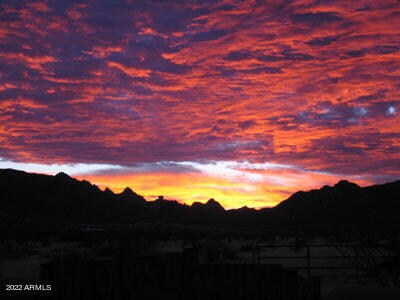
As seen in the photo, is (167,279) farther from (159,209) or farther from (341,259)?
(159,209)

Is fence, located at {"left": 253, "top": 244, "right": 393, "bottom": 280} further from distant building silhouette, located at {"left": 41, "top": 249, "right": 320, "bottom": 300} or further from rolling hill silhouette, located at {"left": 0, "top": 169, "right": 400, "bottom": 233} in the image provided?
rolling hill silhouette, located at {"left": 0, "top": 169, "right": 400, "bottom": 233}

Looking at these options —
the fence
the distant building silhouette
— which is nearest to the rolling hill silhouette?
the fence

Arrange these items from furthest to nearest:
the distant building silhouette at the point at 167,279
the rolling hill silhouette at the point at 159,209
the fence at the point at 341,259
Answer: the rolling hill silhouette at the point at 159,209 → the distant building silhouette at the point at 167,279 → the fence at the point at 341,259

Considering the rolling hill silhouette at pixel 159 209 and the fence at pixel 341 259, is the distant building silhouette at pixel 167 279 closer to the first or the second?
the fence at pixel 341 259

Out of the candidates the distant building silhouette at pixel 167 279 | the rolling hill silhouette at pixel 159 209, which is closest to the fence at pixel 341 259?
the distant building silhouette at pixel 167 279

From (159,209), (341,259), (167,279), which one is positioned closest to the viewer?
(167,279)

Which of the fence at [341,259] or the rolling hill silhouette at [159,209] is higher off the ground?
the rolling hill silhouette at [159,209]

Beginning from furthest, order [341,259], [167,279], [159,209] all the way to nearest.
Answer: [159,209], [341,259], [167,279]

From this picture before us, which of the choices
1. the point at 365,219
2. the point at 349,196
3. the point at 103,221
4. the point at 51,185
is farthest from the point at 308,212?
the point at 51,185

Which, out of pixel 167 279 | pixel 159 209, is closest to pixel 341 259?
pixel 167 279

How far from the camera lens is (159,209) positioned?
5197 inches

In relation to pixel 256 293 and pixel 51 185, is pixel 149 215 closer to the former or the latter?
pixel 51 185

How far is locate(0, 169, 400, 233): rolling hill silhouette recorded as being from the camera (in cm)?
8888

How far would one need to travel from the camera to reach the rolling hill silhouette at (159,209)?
88.9 m
